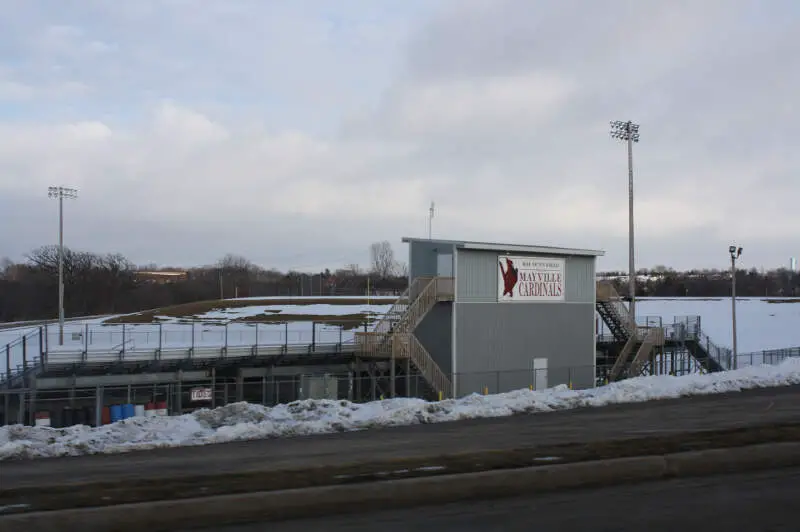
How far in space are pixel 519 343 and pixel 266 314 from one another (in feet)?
164

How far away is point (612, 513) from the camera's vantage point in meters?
8.89

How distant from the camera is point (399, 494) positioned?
9625 mm

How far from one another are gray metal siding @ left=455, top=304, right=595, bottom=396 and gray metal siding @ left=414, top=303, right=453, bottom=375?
0.58 metres

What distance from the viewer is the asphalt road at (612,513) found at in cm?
837

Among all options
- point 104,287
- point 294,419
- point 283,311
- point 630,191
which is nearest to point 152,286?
point 104,287

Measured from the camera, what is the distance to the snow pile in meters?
13.6

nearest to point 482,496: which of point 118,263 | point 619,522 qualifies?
point 619,522

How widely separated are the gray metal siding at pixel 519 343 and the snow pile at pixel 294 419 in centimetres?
1402

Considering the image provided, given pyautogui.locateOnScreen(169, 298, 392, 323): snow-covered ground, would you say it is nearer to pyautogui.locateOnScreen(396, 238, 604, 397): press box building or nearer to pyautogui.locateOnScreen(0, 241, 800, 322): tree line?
pyautogui.locateOnScreen(0, 241, 800, 322): tree line

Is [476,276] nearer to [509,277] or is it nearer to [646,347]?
[509,277]

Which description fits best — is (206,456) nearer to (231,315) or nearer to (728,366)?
(728,366)

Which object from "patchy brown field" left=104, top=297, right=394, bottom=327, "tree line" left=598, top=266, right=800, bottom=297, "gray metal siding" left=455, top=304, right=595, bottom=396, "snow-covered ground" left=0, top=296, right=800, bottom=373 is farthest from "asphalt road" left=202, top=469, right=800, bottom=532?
"tree line" left=598, top=266, right=800, bottom=297

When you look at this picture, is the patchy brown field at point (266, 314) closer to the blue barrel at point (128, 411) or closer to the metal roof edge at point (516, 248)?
the metal roof edge at point (516, 248)

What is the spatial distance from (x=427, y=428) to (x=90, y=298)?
10735 cm
